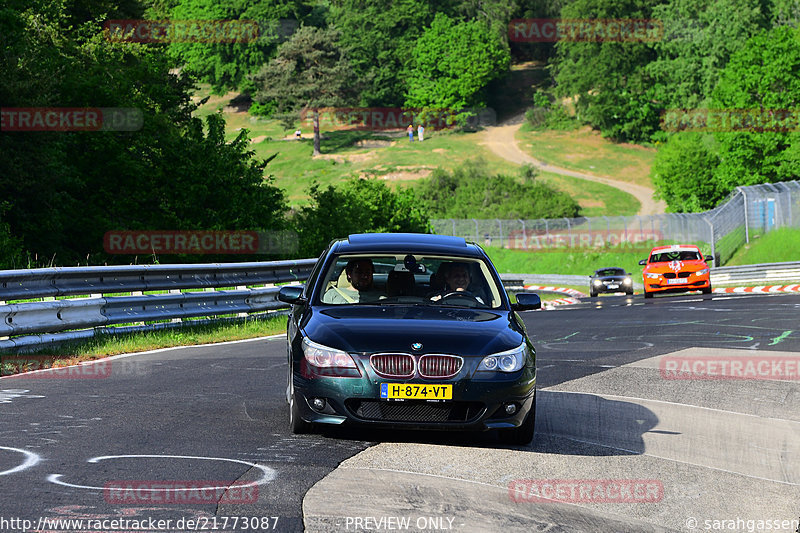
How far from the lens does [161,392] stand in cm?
1046

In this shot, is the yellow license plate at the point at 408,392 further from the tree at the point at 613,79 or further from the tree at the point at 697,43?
the tree at the point at 613,79

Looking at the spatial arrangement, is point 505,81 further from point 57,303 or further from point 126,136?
point 57,303

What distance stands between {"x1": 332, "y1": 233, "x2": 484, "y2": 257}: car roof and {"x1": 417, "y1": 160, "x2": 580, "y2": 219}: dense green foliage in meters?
78.8

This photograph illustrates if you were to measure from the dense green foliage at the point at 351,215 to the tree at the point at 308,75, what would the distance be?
58.8 meters

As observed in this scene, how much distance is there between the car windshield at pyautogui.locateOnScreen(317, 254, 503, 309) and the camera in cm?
894

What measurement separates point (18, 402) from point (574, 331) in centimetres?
1180

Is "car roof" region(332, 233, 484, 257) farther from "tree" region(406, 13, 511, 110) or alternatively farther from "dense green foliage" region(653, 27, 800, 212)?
"tree" region(406, 13, 511, 110)

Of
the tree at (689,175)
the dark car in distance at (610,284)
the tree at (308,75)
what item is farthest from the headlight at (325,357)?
the tree at (308,75)

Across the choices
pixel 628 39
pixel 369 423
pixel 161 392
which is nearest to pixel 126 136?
pixel 161 392
